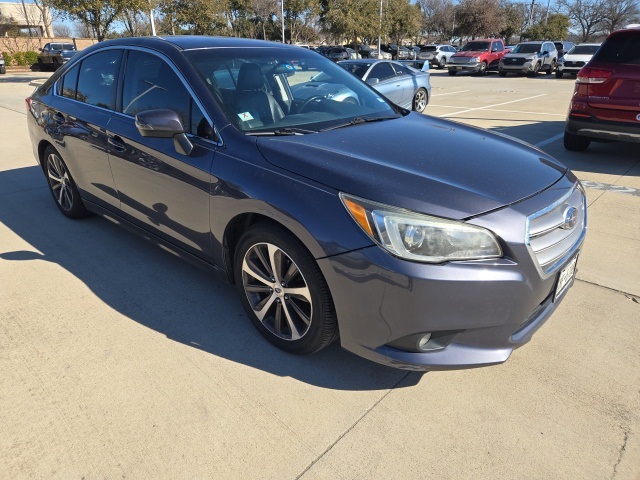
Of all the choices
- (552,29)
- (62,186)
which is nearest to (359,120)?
(62,186)

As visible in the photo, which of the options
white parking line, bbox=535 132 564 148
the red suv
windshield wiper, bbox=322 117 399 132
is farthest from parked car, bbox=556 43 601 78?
windshield wiper, bbox=322 117 399 132

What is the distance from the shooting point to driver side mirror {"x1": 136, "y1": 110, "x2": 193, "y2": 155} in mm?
2713

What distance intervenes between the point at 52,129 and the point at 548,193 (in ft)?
13.6

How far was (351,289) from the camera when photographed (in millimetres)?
2180

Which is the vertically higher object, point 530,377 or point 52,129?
point 52,129

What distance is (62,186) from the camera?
460 cm

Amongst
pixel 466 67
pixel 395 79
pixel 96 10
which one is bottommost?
pixel 466 67

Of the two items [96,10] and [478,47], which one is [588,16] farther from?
[96,10]

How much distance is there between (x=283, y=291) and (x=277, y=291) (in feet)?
0.19

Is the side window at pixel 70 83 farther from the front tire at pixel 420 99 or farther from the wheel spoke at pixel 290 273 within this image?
the front tire at pixel 420 99

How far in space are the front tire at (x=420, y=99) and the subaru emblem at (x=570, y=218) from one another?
31.5ft

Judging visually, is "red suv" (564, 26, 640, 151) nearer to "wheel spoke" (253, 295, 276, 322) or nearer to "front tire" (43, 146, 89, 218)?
"wheel spoke" (253, 295, 276, 322)

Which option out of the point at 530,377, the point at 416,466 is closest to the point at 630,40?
the point at 530,377

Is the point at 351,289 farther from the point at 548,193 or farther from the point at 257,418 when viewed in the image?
the point at 548,193
